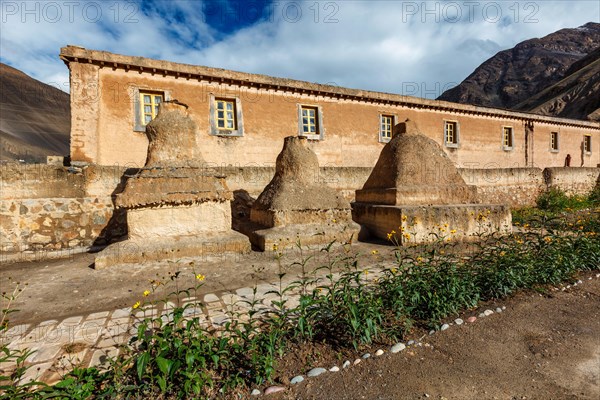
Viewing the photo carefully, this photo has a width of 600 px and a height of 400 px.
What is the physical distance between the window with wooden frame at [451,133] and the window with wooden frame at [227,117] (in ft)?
38.7

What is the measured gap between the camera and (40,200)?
636 centimetres

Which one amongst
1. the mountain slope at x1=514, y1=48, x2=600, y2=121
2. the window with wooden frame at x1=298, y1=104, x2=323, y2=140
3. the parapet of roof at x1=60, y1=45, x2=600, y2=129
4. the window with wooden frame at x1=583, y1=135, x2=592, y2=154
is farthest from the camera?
the mountain slope at x1=514, y1=48, x2=600, y2=121

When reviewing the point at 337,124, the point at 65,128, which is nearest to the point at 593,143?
the point at 337,124

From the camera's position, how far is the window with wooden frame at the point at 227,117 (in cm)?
1126

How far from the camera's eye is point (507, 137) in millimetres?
18453

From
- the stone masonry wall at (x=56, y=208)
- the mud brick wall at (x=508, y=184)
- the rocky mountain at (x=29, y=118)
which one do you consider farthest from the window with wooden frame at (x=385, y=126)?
the rocky mountain at (x=29, y=118)

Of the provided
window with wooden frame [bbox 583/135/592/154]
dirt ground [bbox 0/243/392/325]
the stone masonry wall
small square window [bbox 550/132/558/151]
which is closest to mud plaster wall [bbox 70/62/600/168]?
small square window [bbox 550/132/558/151]

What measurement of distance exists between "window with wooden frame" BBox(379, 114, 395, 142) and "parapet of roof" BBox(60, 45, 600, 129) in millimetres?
702

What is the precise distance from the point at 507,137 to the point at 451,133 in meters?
5.03

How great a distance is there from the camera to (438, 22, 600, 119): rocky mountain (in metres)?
35.8

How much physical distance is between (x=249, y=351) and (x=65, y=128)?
80341mm

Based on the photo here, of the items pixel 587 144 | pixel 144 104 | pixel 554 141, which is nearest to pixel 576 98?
pixel 587 144

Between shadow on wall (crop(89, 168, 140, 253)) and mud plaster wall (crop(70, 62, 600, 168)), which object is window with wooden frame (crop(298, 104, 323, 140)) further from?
shadow on wall (crop(89, 168, 140, 253))

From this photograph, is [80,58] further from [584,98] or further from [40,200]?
[584,98]
